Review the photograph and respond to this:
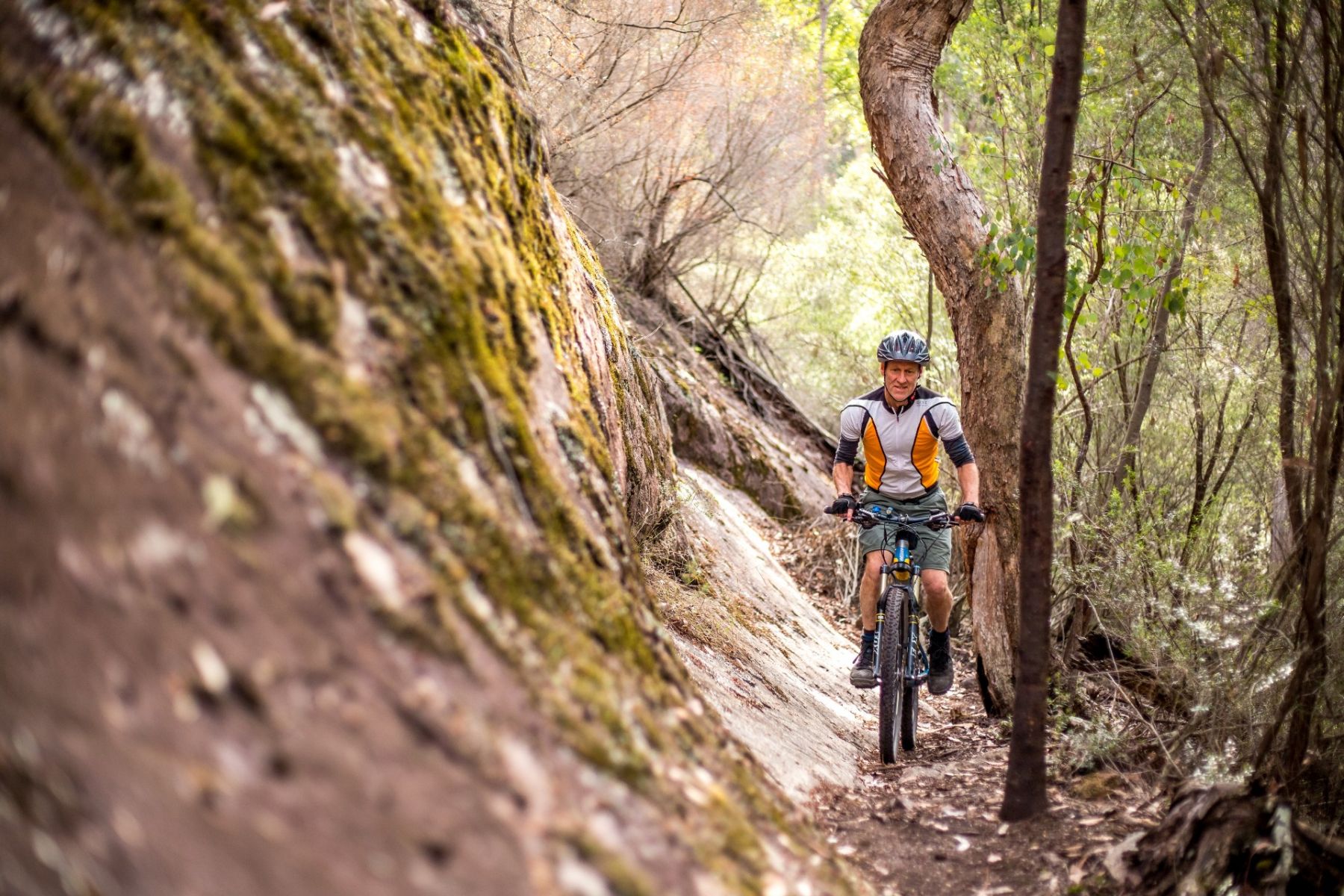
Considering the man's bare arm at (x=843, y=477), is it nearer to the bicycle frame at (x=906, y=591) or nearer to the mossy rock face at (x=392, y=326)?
the bicycle frame at (x=906, y=591)

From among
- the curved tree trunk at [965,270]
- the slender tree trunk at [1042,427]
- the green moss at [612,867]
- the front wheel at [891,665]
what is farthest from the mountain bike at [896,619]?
the green moss at [612,867]

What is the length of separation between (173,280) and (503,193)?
1.92m

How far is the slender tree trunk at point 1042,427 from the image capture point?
4.22 m

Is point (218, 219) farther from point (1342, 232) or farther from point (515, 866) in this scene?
point (1342, 232)

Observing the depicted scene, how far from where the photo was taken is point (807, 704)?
22.0ft

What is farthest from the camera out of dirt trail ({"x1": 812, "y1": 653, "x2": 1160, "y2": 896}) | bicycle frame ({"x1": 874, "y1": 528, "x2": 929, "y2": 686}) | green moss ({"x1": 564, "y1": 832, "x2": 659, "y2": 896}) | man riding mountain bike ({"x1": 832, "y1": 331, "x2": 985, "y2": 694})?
bicycle frame ({"x1": 874, "y1": 528, "x2": 929, "y2": 686})

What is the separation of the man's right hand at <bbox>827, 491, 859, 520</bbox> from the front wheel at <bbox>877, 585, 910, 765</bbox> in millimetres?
529

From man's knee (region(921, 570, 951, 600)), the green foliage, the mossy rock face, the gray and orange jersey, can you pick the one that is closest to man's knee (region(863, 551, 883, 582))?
man's knee (region(921, 570, 951, 600))

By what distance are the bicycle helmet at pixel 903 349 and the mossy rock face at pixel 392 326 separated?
275 centimetres

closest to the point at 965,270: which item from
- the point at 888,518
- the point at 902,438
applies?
the point at 902,438

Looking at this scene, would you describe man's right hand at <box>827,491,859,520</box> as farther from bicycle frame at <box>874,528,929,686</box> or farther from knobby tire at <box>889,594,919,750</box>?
knobby tire at <box>889,594,919,750</box>

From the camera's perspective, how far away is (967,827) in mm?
4688

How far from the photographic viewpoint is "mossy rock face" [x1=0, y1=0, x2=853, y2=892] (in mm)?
2211

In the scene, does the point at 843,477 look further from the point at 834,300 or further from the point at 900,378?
the point at 834,300
